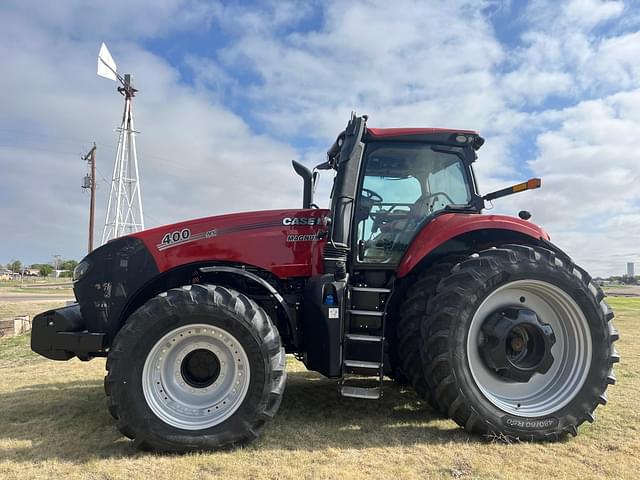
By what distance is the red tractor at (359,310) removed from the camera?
12.0 ft

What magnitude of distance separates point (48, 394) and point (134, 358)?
2.35 meters

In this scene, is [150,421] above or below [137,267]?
below

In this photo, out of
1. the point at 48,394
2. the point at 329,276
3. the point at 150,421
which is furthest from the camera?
the point at 48,394

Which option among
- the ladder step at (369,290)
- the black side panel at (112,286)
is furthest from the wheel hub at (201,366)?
the ladder step at (369,290)

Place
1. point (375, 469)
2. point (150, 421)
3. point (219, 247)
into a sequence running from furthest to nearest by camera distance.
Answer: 1. point (219, 247)
2. point (150, 421)
3. point (375, 469)

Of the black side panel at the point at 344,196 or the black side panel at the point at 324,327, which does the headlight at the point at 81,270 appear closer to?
the black side panel at the point at 324,327

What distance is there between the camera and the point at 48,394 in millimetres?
5152

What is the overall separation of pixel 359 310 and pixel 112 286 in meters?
2.30

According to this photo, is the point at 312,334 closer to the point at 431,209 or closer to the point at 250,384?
the point at 250,384

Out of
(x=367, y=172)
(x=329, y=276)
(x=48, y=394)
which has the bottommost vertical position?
(x=48, y=394)

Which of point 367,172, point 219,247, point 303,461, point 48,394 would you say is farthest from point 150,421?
point 367,172

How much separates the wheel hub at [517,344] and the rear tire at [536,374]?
87mm

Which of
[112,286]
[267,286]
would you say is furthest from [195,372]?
[112,286]

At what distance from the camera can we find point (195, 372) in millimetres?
3840
